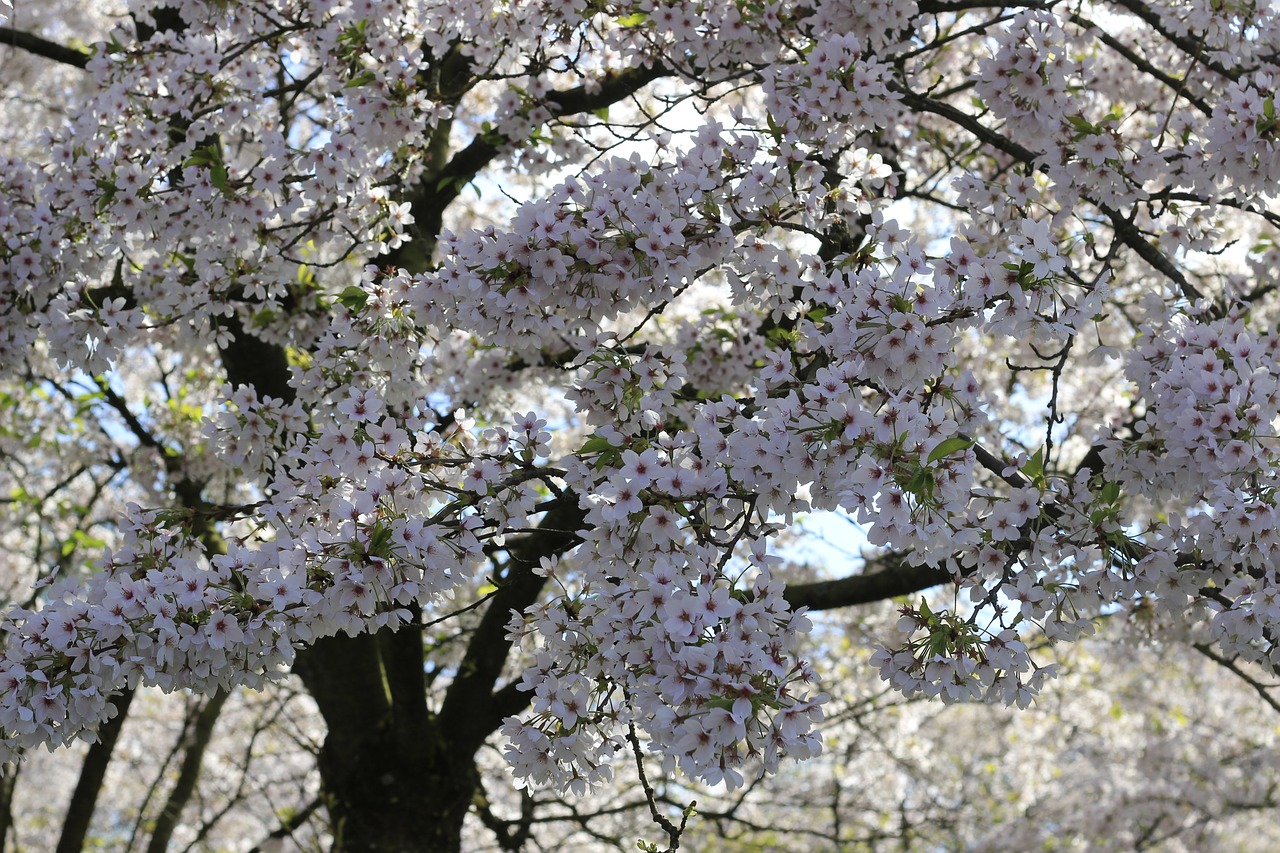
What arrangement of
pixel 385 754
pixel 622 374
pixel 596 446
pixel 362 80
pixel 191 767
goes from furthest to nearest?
1. pixel 191 767
2. pixel 385 754
3. pixel 362 80
4. pixel 622 374
5. pixel 596 446

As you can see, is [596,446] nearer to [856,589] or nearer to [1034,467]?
[1034,467]

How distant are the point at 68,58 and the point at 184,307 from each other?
2258 millimetres

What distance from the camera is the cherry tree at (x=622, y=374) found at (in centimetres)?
255

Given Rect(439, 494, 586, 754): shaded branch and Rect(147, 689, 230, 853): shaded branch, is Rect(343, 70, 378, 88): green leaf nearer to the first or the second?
Rect(439, 494, 586, 754): shaded branch

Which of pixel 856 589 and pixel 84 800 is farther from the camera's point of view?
pixel 84 800

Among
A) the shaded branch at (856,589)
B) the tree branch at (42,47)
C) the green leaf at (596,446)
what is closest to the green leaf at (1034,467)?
the green leaf at (596,446)

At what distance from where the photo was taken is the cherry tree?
2547mm

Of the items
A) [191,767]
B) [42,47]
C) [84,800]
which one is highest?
[42,47]

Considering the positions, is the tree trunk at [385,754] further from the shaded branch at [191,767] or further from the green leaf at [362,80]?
the green leaf at [362,80]

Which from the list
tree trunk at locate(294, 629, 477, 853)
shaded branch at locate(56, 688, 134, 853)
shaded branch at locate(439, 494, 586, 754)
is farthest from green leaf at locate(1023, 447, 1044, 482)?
shaded branch at locate(56, 688, 134, 853)

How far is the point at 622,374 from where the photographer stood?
3.16 m

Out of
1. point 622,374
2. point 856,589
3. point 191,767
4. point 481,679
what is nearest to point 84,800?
point 191,767

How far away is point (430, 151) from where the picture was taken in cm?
578

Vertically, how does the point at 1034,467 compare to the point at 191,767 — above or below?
below
